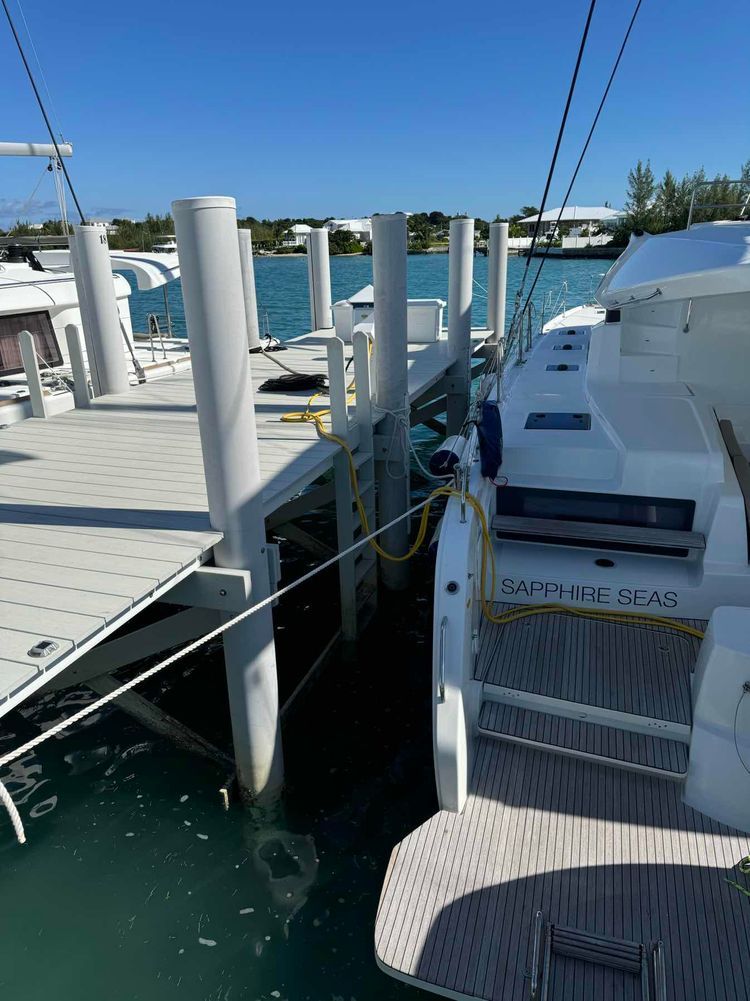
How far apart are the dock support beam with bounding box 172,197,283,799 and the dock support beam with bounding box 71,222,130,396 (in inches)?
176

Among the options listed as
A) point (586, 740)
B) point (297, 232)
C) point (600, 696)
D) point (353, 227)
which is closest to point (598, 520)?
point (600, 696)

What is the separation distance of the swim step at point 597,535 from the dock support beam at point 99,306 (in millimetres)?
4990

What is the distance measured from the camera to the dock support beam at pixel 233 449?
348 cm

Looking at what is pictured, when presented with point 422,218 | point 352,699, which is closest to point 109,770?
point 352,699

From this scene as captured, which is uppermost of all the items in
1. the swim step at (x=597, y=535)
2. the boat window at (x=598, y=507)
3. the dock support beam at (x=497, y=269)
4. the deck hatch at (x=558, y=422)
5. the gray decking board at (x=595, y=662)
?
the dock support beam at (x=497, y=269)

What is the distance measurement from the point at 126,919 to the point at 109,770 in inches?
52.0

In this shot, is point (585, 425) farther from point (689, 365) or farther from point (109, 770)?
point (109, 770)

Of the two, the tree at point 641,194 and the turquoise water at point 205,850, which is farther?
the tree at point 641,194

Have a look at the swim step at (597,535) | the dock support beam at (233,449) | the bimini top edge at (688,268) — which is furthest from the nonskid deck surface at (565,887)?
the bimini top edge at (688,268)

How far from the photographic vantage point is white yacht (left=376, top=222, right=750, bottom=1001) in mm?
3037

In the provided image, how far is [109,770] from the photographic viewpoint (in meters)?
5.09

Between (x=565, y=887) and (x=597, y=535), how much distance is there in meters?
2.25

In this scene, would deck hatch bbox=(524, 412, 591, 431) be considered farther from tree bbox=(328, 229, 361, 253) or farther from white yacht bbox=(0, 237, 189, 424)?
tree bbox=(328, 229, 361, 253)

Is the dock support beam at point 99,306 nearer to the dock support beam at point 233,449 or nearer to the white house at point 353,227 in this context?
the white house at point 353,227
